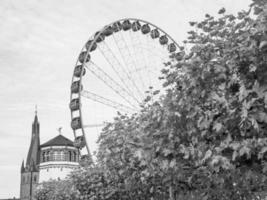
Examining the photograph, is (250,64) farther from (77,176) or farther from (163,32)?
(163,32)

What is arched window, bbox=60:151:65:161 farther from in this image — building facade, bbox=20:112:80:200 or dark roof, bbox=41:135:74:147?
dark roof, bbox=41:135:74:147

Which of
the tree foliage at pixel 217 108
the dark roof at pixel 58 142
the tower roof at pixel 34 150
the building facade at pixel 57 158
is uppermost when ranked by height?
the tower roof at pixel 34 150

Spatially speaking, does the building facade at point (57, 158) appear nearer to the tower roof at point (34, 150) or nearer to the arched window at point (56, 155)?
the arched window at point (56, 155)

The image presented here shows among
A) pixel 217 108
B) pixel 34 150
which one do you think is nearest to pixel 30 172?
pixel 34 150

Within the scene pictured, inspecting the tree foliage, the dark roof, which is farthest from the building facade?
the tree foliage

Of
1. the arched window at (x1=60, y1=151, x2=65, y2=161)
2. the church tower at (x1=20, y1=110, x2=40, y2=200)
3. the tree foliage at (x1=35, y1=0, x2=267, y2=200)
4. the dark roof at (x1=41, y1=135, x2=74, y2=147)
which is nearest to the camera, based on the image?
the tree foliage at (x1=35, y1=0, x2=267, y2=200)

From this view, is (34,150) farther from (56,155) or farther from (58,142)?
(56,155)

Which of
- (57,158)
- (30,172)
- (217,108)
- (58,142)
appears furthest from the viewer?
(30,172)

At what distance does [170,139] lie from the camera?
1175 centimetres

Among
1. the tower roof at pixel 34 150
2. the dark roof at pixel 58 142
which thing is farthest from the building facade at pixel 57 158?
the tower roof at pixel 34 150

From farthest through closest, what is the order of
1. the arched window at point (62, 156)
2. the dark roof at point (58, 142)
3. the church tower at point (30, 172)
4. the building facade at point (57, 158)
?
the church tower at point (30, 172) < the dark roof at point (58, 142) < the arched window at point (62, 156) < the building facade at point (57, 158)

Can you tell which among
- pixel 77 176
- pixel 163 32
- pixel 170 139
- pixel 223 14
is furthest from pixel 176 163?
pixel 163 32

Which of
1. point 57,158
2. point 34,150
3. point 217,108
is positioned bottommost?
point 217,108

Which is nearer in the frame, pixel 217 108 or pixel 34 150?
pixel 217 108
